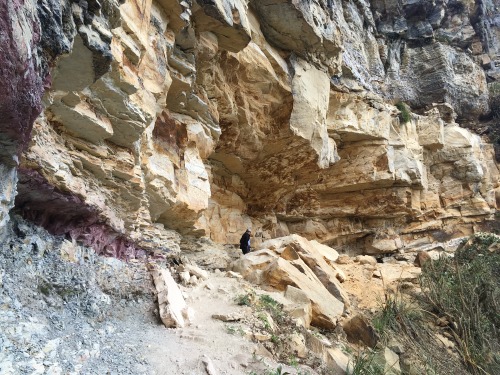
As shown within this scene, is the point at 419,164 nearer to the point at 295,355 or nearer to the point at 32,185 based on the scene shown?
the point at 295,355

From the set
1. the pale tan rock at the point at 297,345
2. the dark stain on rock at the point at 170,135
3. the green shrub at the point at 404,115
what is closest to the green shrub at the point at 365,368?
the pale tan rock at the point at 297,345

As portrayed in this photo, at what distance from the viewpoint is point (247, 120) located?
9.88m

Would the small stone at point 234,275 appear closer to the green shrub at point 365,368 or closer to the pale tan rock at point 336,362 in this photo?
the pale tan rock at point 336,362

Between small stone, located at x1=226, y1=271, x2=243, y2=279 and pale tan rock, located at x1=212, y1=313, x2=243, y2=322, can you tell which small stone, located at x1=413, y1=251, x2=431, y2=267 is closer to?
small stone, located at x1=226, y1=271, x2=243, y2=279

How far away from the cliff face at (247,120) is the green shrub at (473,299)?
450 cm

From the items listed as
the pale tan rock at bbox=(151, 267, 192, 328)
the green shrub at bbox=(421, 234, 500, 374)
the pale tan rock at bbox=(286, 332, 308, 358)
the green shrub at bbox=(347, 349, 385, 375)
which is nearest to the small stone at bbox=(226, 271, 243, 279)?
the pale tan rock at bbox=(151, 267, 192, 328)

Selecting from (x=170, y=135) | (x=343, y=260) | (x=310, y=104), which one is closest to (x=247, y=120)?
(x=310, y=104)

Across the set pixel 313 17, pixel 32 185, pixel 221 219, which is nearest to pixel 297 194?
pixel 221 219

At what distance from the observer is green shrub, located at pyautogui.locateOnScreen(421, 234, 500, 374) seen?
5.87 meters

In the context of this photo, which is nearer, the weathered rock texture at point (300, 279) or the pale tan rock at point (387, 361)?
the pale tan rock at point (387, 361)

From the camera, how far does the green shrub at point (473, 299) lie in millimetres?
5870

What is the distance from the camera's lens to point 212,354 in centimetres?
348

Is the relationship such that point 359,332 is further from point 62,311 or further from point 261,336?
point 62,311

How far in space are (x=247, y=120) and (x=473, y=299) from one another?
6643 mm
